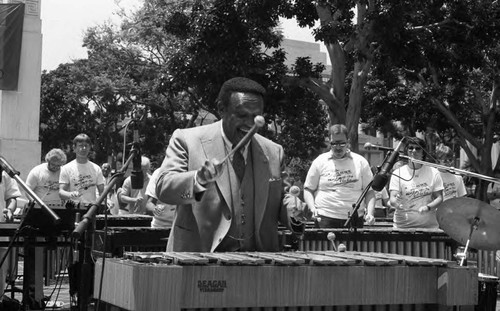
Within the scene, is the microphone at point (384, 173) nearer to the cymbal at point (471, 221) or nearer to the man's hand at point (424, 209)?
the cymbal at point (471, 221)

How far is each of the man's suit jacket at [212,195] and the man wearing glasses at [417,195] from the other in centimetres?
570

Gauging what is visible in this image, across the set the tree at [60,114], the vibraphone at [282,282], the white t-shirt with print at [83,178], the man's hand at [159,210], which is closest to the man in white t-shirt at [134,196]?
the white t-shirt with print at [83,178]

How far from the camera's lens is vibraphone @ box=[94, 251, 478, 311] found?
16.8ft

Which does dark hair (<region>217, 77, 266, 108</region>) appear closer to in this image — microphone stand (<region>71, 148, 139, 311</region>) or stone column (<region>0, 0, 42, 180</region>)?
microphone stand (<region>71, 148, 139, 311</region>)

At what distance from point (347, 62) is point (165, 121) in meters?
25.2

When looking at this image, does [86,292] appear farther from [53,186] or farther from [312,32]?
[312,32]

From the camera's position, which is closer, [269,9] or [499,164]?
[269,9]

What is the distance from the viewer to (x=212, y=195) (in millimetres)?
6090

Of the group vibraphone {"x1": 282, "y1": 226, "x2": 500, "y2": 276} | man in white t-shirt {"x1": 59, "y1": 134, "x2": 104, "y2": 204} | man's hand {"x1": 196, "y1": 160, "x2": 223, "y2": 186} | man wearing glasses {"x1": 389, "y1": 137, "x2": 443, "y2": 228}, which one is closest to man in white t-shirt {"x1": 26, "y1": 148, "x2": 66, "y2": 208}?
man in white t-shirt {"x1": 59, "y1": 134, "x2": 104, "y2": 204}

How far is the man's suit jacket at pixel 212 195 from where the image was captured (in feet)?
19.9

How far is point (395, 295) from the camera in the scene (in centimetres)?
572

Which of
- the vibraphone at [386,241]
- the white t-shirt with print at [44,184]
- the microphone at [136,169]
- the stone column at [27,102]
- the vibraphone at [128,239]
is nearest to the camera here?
the microphone at [136,169]

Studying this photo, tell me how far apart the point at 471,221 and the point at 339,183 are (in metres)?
3.33

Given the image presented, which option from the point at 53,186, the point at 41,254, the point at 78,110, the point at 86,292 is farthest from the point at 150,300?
the point at 78,110
